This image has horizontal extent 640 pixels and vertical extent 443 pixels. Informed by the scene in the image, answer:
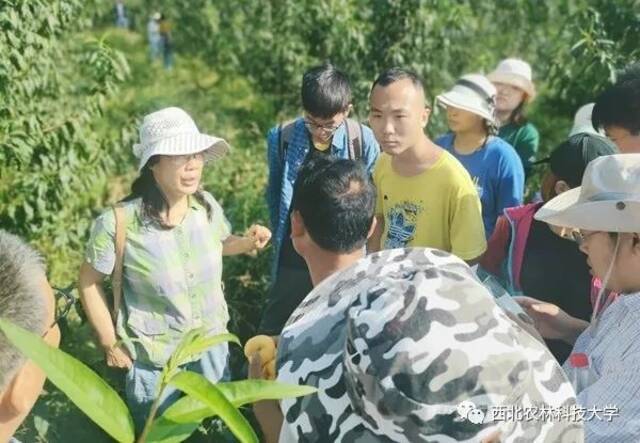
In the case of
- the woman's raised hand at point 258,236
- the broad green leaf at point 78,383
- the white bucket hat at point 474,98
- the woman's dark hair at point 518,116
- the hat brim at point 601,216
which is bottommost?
the woman's raised hand at point 258,236

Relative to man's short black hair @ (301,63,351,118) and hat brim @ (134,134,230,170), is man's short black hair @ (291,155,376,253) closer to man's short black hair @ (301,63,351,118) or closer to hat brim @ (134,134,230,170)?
hat brim @ (134,134,230,170)

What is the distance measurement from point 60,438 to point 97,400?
1.94 m

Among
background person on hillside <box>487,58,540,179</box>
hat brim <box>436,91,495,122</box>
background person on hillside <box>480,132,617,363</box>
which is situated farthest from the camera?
background person on hillside <box>487,58,540,179</box>

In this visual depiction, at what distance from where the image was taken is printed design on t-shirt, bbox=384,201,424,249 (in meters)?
2.78

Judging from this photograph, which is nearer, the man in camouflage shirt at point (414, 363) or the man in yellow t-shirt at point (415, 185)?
the man in camouflage shirt at point (414, 363)

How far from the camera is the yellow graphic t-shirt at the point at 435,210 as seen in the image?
264cm

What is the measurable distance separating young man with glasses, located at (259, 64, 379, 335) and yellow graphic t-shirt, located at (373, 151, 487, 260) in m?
0.37

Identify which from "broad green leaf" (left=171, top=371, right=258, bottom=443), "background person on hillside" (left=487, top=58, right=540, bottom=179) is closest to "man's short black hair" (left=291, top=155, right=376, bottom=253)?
"broad green leaf" (left=171, top=371, right=258, bottom=443)

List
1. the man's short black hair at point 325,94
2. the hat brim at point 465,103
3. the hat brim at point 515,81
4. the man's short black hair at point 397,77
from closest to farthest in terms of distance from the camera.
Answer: the man's short black hair at point 397,77 → the man's short black hair at point 325,94 → the hat brim at point 465,103 → the hat brim at point 515,81

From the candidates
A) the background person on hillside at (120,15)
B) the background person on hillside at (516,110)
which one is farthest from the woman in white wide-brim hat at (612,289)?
the background person on hillside at (120,15)

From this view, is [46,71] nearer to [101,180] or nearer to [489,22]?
[101,180]

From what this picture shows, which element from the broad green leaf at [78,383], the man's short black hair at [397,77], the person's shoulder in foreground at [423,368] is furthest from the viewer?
the man's short black hair at [397,77]

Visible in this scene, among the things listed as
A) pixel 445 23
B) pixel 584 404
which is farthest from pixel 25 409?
pixel 445 23

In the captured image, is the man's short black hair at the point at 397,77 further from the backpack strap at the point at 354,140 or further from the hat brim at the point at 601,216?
the hat brim at the point at 601,216
